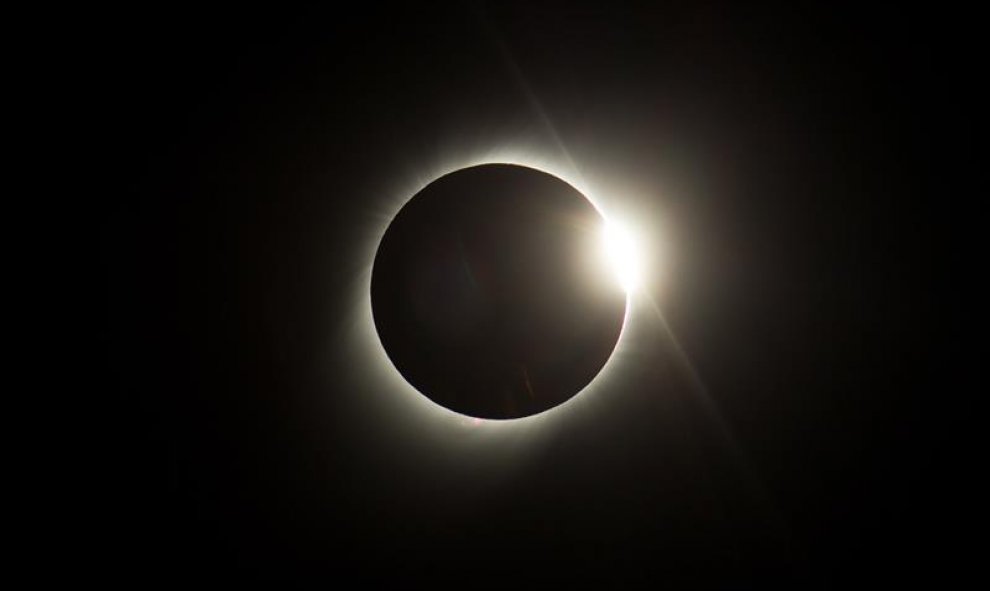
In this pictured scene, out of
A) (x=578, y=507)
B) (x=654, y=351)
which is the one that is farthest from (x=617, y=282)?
(x=578, y=507)

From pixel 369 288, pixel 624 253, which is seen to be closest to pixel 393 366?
pixel 369 288

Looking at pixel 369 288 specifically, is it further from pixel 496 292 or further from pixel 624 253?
pixel 624 253

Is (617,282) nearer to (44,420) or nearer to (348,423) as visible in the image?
(348,423)
